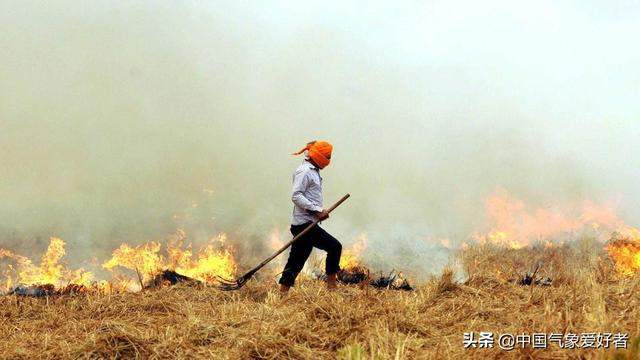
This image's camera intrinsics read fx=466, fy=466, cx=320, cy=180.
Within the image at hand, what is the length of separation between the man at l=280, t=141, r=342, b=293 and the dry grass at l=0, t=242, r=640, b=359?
61cm

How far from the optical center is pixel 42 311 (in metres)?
5.59

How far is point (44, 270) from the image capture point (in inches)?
625

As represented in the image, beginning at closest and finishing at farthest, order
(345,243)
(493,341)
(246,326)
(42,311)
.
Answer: (493,341)
(246,326)
(42,311)
(345,243)

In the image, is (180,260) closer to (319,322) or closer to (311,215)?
(311,215)

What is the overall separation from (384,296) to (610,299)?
220 cm

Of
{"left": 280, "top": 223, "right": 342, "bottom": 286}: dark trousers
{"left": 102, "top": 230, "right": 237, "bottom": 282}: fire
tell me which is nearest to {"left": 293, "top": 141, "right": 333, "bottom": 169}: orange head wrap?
{"left": 280, "top": 223, "right": 342, "bottom": 286}: dark trousers

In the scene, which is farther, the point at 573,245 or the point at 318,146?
the point at 573,245

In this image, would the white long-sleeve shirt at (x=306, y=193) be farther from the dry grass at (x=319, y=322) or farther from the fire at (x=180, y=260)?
the fire at (x=180, y=260)

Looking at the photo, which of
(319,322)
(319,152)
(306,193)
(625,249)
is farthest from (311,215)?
(625,249)

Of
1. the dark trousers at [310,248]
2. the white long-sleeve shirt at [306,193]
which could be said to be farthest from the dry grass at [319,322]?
the white long-sleeve shirt at [306,193]

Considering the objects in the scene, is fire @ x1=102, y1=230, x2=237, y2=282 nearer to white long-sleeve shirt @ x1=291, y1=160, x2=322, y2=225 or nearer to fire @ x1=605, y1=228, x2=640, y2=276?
white long-sleeve shirt @ x1=291, y1=160, x2=322, y2=225

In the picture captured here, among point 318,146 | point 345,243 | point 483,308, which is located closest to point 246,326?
point 483,308

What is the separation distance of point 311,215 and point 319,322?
281cm

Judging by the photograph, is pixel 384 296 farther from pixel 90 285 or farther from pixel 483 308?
pixel 90 285
